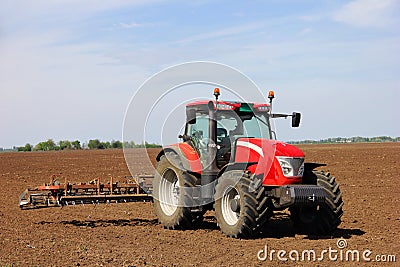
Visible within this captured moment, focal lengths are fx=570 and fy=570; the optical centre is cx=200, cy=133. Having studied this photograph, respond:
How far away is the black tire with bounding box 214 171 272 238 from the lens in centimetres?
977

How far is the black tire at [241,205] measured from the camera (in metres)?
9.77

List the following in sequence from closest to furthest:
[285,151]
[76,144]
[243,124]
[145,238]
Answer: [285,151] → [145,238] → [243,124] → [76,144]

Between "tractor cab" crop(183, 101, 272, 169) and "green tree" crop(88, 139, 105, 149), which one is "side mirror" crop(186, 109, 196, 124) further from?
"green tree" crop(88, 139, 105, 149)

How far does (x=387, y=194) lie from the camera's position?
17.3 metres

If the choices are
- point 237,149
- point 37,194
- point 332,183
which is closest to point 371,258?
point 332,183

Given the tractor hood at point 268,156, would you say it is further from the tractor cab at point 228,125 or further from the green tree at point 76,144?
the green tree at point 76,144

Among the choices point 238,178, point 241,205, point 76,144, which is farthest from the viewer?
point 76,144

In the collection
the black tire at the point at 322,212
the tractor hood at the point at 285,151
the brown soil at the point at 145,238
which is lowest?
the brown soil at the point at 145,238

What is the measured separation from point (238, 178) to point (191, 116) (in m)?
2.26

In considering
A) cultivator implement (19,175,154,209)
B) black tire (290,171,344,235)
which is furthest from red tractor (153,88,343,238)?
cultivator implement (19,175,154,209)

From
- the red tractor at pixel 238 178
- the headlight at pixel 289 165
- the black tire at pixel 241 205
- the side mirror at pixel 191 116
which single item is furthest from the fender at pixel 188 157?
the headlight at pixel 289 165

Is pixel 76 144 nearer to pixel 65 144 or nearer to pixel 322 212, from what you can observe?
pixel 65 144

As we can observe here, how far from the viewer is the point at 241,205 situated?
9.88 metres

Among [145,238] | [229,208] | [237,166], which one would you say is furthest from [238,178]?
[145,238]
